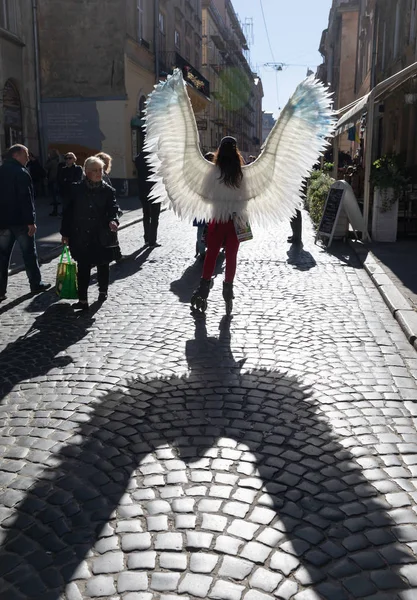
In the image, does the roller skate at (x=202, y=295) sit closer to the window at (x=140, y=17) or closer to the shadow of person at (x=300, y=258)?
the shadow of person at (x=300, y=258)

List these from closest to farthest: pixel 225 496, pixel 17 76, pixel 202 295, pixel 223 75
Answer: pixel 225 496, pixel 202 295, pixel 17 76, pixel 223 75

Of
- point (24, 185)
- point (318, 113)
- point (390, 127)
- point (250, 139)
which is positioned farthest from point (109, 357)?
point (250, 139)

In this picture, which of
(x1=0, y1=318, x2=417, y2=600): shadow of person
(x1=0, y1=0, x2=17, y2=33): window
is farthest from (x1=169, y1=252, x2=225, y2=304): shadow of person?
(x1=0, y1=0, x2=17, y2=33): window

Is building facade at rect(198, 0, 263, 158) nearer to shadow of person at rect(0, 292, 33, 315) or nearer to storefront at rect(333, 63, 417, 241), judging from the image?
storefront at rect(333, 63, 417, 241)

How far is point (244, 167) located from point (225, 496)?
3.96m

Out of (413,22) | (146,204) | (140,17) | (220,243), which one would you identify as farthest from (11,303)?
(140,17)

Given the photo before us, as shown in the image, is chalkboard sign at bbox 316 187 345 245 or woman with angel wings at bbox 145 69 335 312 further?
chalkboard sign at bbox 316 187 345 245

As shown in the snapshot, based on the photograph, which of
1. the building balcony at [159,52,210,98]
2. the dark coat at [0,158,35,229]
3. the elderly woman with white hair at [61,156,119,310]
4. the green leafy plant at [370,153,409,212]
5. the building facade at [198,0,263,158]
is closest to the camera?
the elderly woman with white hair at [61,156,119,310]

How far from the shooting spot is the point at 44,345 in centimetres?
611

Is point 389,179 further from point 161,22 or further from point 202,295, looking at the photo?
point 161,22

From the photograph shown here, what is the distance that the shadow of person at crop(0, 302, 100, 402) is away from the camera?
17.4 feet

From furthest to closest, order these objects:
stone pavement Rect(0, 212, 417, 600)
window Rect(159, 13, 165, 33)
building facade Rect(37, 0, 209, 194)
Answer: window Rect(159, 13, 165, 33) < building facade Rect(37, 0, 209, 194) < stone pavement Rect(0, 212, 417, 600)

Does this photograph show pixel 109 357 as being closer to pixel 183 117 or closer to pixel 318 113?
pixel 183 117

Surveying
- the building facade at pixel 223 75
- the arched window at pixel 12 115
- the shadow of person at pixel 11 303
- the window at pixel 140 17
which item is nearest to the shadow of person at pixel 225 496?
the shadow of person at pixel 11 303
